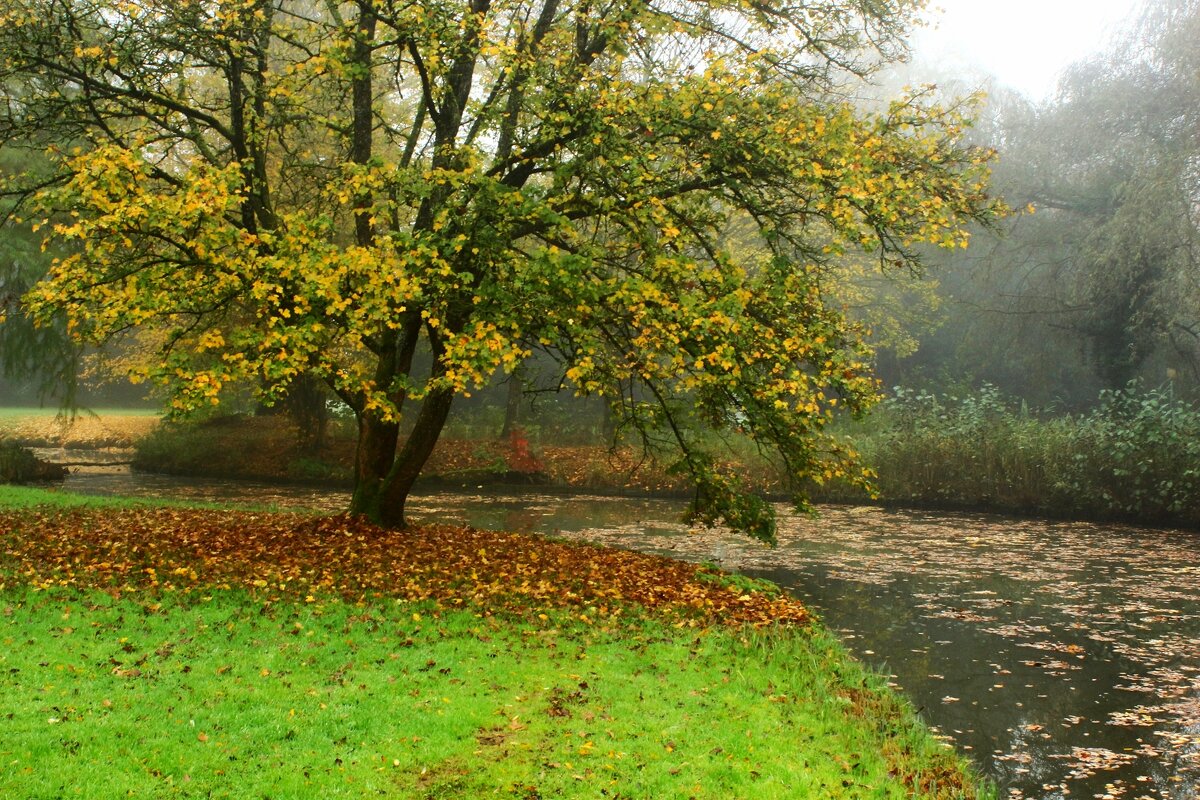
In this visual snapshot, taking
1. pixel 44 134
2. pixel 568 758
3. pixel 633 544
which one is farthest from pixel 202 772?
pixel 44 134

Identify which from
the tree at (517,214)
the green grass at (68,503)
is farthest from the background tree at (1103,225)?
the green grass at (68,503)

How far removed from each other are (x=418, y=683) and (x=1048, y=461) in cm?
1965

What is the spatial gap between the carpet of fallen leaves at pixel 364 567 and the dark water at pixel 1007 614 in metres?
1.91

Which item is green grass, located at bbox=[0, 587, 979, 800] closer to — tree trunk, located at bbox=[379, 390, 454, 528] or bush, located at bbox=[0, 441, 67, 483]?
tree trunk, located at bbox=[379, 390, 454, 528]

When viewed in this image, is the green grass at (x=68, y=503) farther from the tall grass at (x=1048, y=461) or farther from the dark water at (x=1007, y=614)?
the tall grass at (x=1048, y=461)

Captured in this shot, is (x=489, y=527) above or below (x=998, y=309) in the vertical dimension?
below

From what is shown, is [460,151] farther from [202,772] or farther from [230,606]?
[202,772]

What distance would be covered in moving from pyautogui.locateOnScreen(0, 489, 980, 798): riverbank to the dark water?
0.93 metres

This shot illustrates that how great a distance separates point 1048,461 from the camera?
22875 millimetres

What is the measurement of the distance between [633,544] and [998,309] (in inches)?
750

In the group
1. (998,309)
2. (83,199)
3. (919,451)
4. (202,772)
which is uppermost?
(998,309)

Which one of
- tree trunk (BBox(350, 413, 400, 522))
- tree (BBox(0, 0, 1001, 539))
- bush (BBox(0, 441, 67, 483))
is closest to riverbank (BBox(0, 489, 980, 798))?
tree trunk (BBox(350, 413, 400, 522))

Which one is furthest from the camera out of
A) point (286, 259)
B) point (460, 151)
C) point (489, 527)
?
point (489, 527)

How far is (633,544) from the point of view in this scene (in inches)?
684
